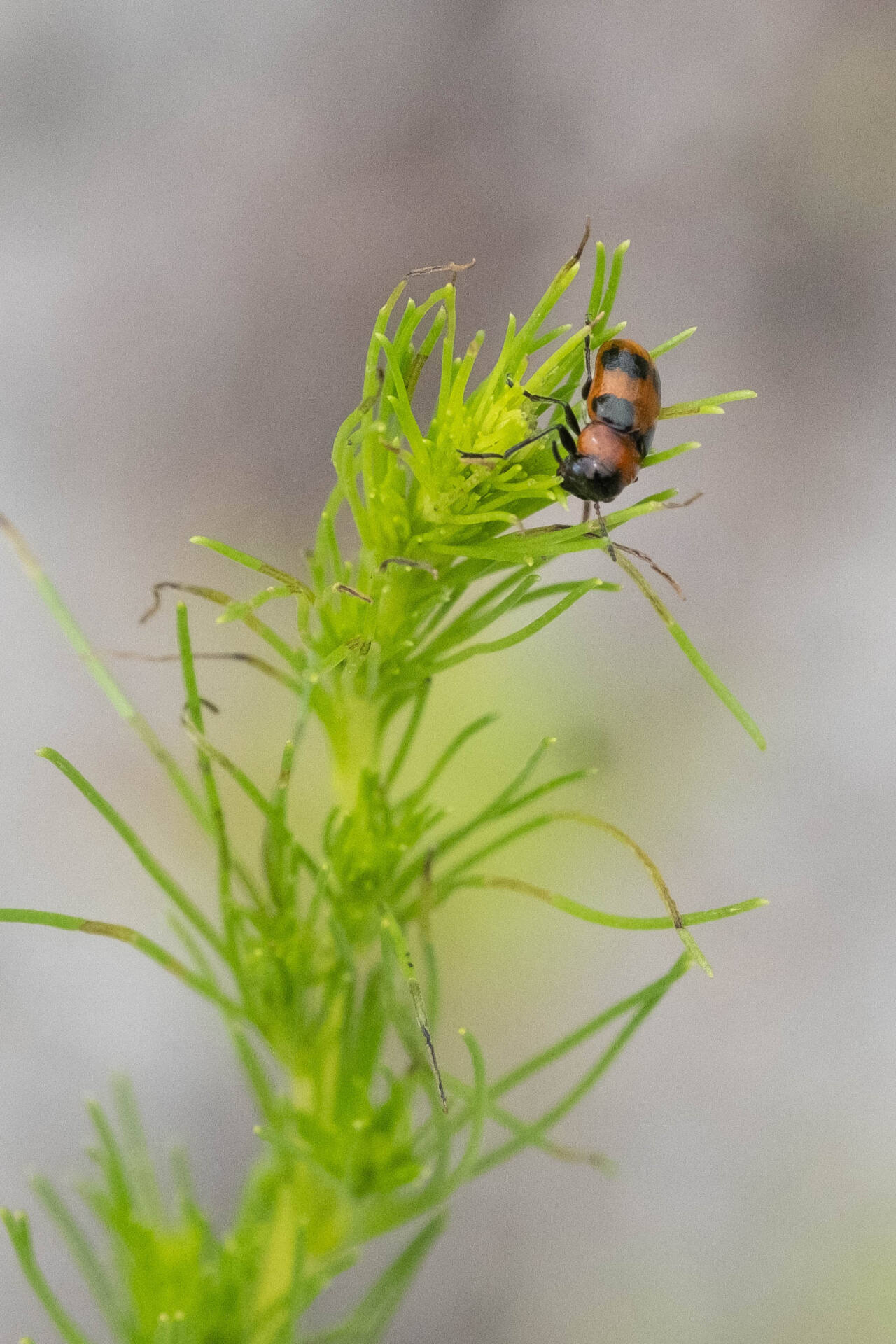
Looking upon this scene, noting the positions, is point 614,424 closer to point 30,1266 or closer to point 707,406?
point 707,406

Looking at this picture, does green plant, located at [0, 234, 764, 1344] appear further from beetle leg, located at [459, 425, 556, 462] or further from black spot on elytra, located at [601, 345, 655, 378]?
black spot on elytra, located at [601, 345, 655, 378]

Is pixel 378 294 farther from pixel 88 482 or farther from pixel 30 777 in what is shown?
pixel 30 777

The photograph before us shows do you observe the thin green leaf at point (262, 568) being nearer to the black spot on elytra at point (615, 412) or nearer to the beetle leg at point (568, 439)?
the beetle leg at point (568, 439)

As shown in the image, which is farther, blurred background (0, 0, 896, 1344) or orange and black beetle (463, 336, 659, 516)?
blurred background (0, 0, 896, 1344)

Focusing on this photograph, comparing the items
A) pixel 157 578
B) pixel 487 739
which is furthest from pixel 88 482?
pixel 487 739

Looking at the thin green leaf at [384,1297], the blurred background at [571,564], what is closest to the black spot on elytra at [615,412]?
the thin green leaf at [384,1297]

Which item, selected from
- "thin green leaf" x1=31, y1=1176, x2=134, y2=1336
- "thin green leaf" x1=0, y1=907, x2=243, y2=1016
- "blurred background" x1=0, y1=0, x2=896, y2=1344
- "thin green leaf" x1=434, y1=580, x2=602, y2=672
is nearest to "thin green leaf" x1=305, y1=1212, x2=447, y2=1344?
"thin green leaf" x1=31, y1=1176, x2=134, y2=1336
